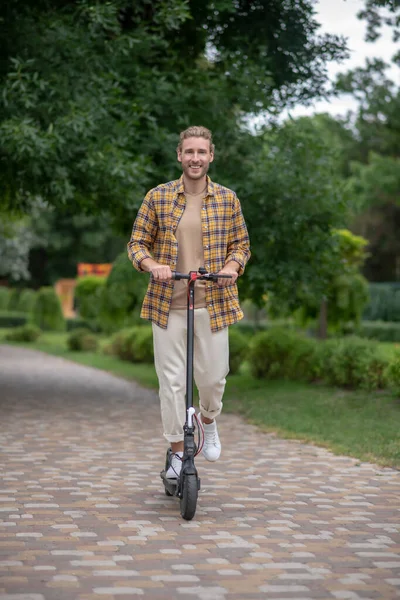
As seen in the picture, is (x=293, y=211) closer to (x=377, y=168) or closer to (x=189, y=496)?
(x=189, y=496)

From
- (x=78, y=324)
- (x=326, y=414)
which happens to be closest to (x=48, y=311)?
(x=78, y=324)

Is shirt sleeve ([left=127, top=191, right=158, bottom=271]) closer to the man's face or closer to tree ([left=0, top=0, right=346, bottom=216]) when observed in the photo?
the man's face

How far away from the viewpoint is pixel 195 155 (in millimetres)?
5789

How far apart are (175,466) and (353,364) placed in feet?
23.6

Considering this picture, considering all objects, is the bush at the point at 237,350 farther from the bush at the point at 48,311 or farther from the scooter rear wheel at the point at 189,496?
the bush at the point at 48,311

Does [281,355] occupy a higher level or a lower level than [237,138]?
lower

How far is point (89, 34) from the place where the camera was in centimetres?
1151

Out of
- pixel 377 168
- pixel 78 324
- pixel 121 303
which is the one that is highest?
pixel 377 168

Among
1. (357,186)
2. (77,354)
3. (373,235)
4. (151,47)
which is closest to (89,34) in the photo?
(151,47)

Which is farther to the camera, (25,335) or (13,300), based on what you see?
(13,300)

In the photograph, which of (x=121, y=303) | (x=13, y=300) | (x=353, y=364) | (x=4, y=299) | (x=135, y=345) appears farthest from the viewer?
(x=4, y=299)

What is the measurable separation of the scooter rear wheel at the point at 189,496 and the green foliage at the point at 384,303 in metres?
36.2

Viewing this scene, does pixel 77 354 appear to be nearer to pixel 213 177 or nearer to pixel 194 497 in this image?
pixel 213 177

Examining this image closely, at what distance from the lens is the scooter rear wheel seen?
5445 mm
